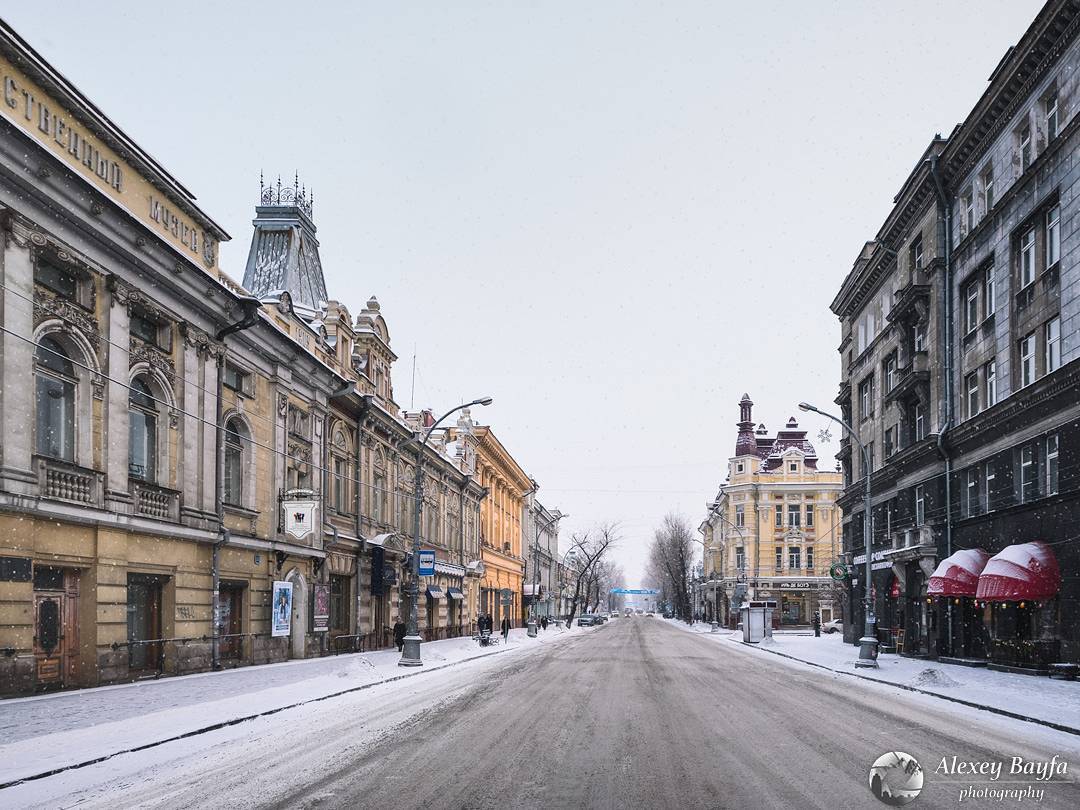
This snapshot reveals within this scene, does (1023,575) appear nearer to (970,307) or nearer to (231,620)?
(970,307)

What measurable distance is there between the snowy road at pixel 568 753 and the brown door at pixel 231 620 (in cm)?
799

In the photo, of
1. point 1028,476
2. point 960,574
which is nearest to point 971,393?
point 1028,476

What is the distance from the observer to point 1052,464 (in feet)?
87.1

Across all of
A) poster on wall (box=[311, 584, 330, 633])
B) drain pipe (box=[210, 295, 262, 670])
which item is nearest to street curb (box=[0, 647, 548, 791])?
drain pipe (box=[210, 295, 262, 670])

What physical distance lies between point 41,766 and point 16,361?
979 centimetres

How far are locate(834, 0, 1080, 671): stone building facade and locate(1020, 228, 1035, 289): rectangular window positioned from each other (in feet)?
0.19

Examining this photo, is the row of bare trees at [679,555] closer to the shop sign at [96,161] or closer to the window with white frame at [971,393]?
the window with white frame at [971,393]

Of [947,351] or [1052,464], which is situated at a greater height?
[947,351]

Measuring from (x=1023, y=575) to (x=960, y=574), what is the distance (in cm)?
473

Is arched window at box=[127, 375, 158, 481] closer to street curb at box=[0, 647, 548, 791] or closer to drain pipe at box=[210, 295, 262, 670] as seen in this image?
drain pipe at box=[210, 295, 262, 670]

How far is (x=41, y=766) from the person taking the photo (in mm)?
10992

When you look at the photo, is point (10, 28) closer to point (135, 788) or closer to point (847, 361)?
point (135, 788)

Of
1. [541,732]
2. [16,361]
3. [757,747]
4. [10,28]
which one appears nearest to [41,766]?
[541,732]

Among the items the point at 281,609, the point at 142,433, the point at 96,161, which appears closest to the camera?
the point at 96,161
